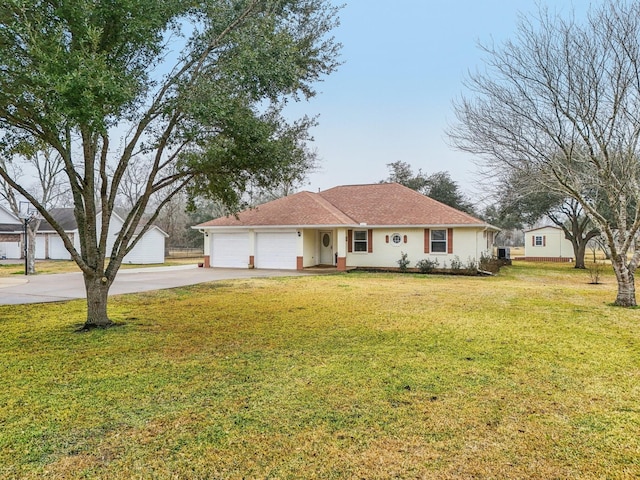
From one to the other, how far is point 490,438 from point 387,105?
18.9m

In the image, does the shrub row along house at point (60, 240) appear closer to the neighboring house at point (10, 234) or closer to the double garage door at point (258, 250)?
the neighboring house at point (10, 234)

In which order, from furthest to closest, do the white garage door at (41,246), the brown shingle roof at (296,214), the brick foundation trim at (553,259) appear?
1. the brick foundation trim at (553,259)
2. the white garage door at (41,246)
3. the brown shingle roof at (296,214)

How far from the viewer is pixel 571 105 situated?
1017 centimetres

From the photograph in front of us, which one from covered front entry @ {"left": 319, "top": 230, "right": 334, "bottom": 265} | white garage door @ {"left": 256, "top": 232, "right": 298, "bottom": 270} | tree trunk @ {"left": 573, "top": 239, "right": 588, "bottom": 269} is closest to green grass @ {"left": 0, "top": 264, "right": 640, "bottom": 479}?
white garage door @ {"left": 256, "top": 232, "right": 298, "bottom": 270}

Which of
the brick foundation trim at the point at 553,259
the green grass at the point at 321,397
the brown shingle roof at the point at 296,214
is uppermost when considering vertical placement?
the brown shingle roof at the point at 296,214

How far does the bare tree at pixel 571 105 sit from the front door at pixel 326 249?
13.3m

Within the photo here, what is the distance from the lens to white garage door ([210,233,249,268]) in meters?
22.9

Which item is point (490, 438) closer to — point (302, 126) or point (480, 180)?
point (302, 126)

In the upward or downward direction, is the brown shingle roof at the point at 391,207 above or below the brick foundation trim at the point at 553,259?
above

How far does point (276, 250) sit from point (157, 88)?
1503cm

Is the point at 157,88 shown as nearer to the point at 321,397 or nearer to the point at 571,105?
the point at 321,397

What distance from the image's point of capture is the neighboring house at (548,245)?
35.6m

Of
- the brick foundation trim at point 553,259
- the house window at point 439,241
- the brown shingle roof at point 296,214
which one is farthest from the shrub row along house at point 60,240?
the brick foundation trim at point 553,259

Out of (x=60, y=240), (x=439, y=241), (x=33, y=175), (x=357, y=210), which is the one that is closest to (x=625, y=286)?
(x=439, y=241)
